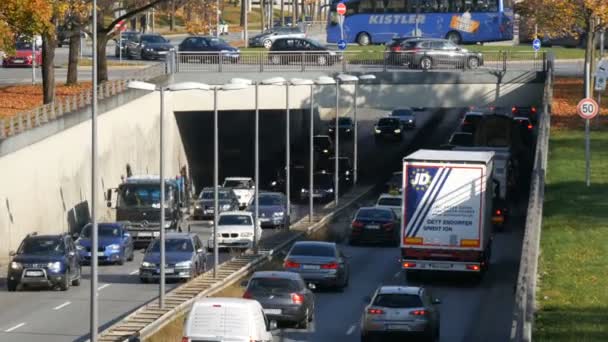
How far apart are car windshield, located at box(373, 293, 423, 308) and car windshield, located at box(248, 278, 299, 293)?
9.00 ft

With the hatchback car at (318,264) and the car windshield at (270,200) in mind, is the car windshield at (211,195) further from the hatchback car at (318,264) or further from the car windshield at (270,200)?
the hatchback car at (318,264)

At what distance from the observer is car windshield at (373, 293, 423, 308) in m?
30.0

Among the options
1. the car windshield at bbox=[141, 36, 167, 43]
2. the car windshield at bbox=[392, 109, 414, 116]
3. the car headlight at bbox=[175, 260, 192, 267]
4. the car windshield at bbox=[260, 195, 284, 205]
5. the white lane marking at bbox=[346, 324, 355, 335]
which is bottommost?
the car windshield at bbox=[260, 195, 284, 205]

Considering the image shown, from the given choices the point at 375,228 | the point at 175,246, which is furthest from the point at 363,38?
the point at 175,246

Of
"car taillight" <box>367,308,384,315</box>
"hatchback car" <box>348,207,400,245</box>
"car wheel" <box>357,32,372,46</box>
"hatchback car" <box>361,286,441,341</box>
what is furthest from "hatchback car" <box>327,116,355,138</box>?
"car taillight" <box>367,308,384,315</box>

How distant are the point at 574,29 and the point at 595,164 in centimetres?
1882

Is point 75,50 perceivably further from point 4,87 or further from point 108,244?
point 108,244

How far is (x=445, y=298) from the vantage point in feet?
127

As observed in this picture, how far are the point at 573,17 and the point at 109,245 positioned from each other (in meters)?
33.0

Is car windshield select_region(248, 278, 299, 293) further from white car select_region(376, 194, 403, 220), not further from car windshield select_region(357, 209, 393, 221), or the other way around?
white car select_region(376, 194, 403, 220)

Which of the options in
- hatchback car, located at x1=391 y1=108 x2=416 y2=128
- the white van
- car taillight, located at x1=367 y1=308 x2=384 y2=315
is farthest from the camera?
hatchback car, located at x1=391 y1=108 x2=416 y2=128

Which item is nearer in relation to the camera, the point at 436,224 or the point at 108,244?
the point at 436,224

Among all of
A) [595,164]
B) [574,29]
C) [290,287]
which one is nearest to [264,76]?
[574,29]

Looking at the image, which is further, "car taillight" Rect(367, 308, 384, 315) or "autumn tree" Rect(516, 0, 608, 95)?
"autumn tree" Rect(516, 0, 608, 95)
